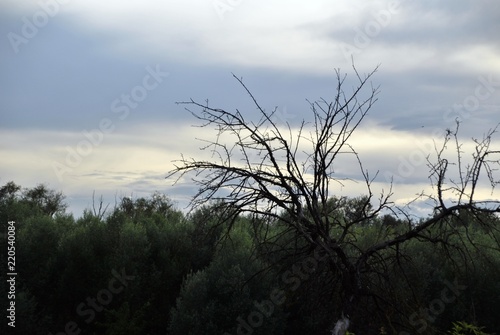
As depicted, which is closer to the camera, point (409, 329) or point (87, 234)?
point (409, 329)

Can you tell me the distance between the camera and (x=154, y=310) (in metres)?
18.9

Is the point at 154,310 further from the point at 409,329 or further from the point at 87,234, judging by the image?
the point at 409,329

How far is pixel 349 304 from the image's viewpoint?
654 centimetres

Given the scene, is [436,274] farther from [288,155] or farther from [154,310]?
[288,155]

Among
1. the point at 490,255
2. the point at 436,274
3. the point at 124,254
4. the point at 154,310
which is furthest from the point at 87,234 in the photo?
the point at 490,255

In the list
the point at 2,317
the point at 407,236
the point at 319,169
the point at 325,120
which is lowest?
the point at 2,317

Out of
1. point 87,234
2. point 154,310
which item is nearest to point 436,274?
point 154,310

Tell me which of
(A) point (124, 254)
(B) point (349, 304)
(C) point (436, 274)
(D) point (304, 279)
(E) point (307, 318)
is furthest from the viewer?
(A) point (124, 254)

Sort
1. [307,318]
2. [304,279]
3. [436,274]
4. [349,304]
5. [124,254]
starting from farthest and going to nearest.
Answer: [124,254] < [436,274] < [307,318] < [304,279] < [349,304]

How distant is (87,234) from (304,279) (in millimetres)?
14362

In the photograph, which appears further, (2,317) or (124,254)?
(124,254)

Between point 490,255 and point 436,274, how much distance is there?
1.83 m

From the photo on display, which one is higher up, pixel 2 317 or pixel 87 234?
pixel 87 234

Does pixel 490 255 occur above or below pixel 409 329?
above
